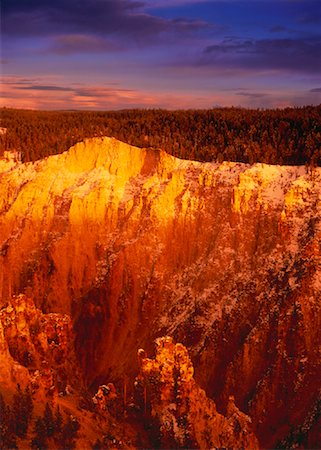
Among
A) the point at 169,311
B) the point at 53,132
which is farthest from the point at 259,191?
the point at 53,132

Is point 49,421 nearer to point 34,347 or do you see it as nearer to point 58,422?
point 58,422

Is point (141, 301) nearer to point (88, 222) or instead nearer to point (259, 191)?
point (88, 222)

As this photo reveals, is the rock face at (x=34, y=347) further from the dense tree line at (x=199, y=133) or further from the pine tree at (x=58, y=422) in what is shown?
the dense tree line at (x=199, y=133)

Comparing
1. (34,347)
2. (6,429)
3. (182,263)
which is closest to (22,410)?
(6,429)

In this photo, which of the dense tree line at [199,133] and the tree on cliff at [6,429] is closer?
the tree on cliff at [6,429]

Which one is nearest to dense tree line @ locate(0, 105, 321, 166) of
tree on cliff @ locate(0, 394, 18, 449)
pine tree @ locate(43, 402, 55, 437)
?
pine tree @ locate(43, 402, 55, 437)

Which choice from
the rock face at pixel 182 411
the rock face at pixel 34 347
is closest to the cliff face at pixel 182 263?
the rock face at pixel 34 347

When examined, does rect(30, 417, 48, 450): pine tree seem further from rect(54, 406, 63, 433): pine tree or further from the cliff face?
the cliff face
